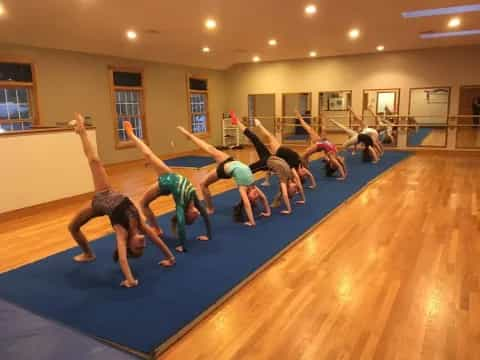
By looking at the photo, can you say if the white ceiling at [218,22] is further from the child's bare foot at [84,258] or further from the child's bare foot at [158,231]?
the child's bare foot at [84,258]

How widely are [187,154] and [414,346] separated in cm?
955

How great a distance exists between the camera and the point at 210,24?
6.66 meters

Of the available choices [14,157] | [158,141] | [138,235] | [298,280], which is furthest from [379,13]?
[158,141]

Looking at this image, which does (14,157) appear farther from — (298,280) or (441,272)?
(441,272)

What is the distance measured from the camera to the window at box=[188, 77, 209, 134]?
1178 centimetres

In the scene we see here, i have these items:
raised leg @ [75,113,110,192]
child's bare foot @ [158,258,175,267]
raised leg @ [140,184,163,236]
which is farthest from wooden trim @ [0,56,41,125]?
child's bare foot @ [158,258,175,267]

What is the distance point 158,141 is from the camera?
34.9 feet

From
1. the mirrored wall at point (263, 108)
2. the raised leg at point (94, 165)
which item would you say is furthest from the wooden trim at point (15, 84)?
the mirrored wall at point (263, 108)

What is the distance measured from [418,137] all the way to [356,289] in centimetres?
1073

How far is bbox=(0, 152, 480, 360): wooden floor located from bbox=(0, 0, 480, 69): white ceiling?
290cm

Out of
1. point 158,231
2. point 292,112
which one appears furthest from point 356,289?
point 292,112

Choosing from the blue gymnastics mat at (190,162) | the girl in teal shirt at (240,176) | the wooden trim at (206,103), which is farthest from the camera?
the wooden trim at (206,103)

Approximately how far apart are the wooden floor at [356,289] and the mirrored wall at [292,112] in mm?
7599

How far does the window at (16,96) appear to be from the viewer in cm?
704
